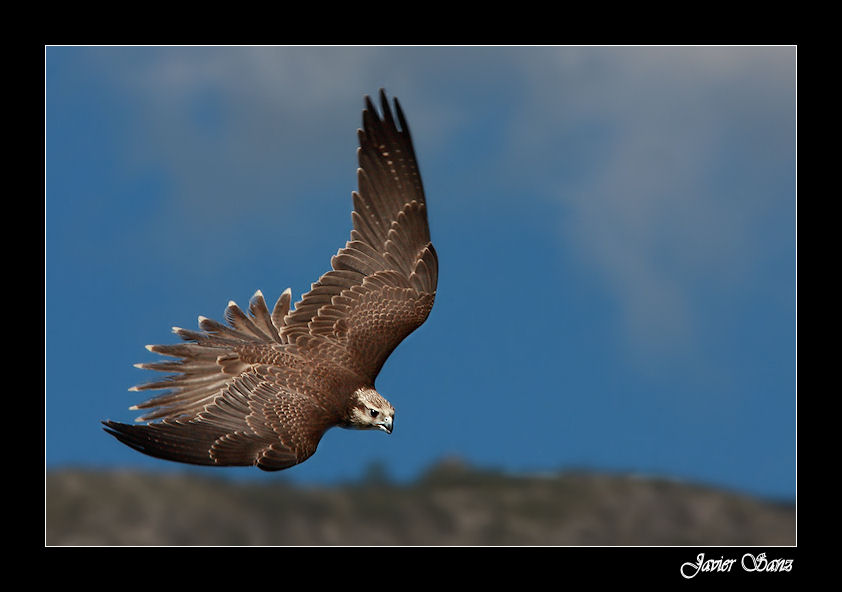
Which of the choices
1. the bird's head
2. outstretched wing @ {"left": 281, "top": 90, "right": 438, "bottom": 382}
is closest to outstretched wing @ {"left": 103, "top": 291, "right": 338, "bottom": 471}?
the bird's head

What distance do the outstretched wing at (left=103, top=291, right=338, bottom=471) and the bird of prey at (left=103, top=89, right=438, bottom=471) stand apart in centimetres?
1

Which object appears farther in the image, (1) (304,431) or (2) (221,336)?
(2) (221,336)

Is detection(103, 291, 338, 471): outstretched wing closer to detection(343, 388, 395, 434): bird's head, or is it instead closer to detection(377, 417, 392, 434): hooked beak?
detection(343, 388, 395, 434): bird's head

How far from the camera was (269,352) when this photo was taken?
10.8 m

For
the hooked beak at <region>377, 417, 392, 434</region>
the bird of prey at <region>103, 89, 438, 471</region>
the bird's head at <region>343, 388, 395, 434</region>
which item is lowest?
the hooked beak at <region>377, 417, 392, 434</region>

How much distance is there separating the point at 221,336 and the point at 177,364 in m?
0.51

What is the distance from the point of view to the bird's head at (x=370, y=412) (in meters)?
10.5

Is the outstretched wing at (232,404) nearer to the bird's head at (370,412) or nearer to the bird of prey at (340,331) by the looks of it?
the bird of prey at (340,331)

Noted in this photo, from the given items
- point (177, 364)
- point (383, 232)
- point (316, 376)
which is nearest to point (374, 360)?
point (316, 376)

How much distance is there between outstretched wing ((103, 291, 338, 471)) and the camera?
32.1ft

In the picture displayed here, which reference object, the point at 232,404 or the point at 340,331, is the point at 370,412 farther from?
the point at 232,404

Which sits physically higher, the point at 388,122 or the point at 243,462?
the point at 388,122

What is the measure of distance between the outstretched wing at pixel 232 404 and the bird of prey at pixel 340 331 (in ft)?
0.04

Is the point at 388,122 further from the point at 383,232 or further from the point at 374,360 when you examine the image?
the point at 374,360
